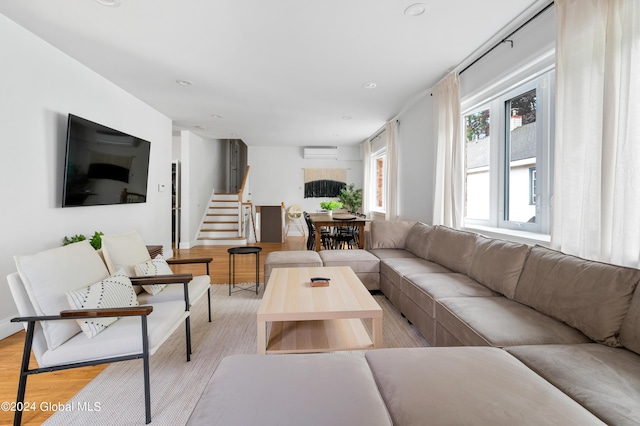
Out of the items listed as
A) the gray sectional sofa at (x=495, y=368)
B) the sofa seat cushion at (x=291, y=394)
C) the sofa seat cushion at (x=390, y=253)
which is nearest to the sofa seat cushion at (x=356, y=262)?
the sofa seat cushion at (x=390, y=253)

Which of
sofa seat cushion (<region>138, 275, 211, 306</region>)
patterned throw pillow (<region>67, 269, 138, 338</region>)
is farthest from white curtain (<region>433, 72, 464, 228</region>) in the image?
patterned throw pillow (<region>67, 269, 138, 338</region>)

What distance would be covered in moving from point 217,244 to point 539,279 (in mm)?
6752

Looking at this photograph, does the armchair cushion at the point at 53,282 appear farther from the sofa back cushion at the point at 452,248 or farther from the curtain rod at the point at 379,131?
the curtain rod at the point at 379,131

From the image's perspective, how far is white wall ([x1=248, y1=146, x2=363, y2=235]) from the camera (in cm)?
881

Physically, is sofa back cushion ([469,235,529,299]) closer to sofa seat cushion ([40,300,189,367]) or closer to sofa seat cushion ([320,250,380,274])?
sofa seat cushion ([320,250,380,274])

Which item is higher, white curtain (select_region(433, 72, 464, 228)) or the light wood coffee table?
white curtain (select_region(433, 72, 464, 228))

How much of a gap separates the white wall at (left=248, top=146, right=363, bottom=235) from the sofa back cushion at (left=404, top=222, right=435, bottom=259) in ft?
17.0

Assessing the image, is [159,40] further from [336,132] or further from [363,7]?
[336,132]

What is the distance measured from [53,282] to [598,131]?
11.2 ft

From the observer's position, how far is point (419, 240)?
147 inches

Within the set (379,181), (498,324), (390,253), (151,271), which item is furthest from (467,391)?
(379,181)

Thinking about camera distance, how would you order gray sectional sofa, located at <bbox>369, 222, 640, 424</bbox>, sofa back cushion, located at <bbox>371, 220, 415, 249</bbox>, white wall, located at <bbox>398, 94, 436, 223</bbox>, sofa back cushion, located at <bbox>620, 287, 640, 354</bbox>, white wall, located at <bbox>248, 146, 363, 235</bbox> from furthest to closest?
white wall, located at <bbox>248, 146, 363, 235</bbox>
white wall, located at <bbox>398, 94, 436, 223</bbox>
sofa back cushion, located at <bbox>371, 220, 415, 249</bbox>
sofa back cushion, located at <bbox>620, 287, 640, 354</bbox>
gray sectional sofa, located at <bbox>369, 222, 640, 424</bbox>

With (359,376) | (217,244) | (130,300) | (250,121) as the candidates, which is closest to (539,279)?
(359,376)

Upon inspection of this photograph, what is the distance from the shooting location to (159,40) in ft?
9.18
